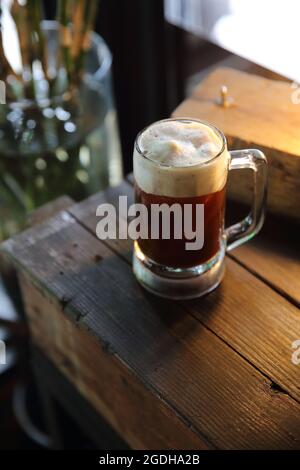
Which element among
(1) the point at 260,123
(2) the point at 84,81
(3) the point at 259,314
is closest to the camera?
(3) the point at 259,314

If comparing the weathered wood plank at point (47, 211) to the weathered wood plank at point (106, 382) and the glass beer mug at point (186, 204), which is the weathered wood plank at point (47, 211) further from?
the glass beer mug at point (186, 204)

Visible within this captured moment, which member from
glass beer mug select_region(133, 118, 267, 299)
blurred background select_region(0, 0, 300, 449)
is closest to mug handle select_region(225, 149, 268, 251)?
glass beer mug select_region(133, 118, 267, 299)

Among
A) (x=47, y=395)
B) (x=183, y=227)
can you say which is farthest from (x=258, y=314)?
(x=47, y=395)

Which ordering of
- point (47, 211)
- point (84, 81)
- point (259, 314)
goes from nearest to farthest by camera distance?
point (259, 314) < point (47, 211) < point (84, 81)

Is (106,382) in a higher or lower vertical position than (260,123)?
lower

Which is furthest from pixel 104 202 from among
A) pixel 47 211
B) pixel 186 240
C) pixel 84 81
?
pixel 84 81

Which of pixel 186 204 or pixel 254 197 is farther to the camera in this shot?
pixel 254 197

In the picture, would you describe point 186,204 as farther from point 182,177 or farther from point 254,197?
point 254,197
